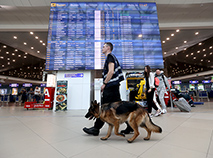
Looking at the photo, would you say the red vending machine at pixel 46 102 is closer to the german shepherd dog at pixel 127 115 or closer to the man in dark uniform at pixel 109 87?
the man in dark uniform at pixel 109 87

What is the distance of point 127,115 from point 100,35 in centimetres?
509

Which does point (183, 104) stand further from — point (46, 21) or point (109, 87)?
point (46, 21)

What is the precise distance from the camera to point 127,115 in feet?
4.56

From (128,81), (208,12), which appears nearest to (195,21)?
(208,12)

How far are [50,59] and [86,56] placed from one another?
5.90ft

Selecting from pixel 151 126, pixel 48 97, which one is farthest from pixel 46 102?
pixel 151 126

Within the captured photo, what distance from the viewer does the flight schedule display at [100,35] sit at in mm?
5320

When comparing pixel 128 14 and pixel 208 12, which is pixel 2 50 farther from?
pixel 208 12

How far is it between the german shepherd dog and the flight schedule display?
13.0 ft

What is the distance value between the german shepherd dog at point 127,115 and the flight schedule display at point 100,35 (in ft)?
13.0

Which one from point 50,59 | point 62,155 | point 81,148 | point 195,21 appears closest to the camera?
point 62,155

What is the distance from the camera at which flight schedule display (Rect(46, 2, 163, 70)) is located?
5.32m

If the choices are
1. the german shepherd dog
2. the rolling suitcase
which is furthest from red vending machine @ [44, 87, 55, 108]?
the rolling suitcase

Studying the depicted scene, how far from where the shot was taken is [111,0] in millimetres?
6137
